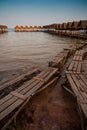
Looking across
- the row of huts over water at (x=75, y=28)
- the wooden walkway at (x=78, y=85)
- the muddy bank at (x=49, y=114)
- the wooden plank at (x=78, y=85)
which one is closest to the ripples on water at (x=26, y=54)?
the wooden walkway at (x=78, y=85)

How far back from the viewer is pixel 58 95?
5574mm

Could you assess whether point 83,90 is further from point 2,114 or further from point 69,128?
point 2,114

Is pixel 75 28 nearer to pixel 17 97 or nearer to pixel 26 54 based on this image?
pixel 26 54

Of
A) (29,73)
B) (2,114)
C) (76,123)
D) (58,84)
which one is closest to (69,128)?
(76,123)

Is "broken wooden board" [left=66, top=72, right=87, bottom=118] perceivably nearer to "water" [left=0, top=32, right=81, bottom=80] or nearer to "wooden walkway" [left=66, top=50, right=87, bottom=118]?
"wooden walkway" [left=66, top=50, right=87, bottom=118]

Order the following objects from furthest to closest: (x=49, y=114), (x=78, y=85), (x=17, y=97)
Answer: (x=78, y=85), (x=17, y=97), (x=49, y=114)

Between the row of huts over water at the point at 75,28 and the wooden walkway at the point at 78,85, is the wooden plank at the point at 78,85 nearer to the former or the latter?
the wooden walkway at the point at 78,85

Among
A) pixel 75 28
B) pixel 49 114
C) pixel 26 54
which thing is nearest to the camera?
pixel 49 114

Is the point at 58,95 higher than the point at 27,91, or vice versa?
the point at 27,91

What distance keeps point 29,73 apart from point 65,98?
249 cm

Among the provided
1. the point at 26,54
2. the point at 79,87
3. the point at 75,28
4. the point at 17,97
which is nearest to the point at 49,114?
the point at 17,97

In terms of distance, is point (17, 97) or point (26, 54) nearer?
point (17, 97)

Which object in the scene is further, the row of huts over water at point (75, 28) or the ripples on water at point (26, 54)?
the row of huts over water at point (75, 28)

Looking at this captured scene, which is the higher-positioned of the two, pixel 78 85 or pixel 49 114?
pixel 78 85
